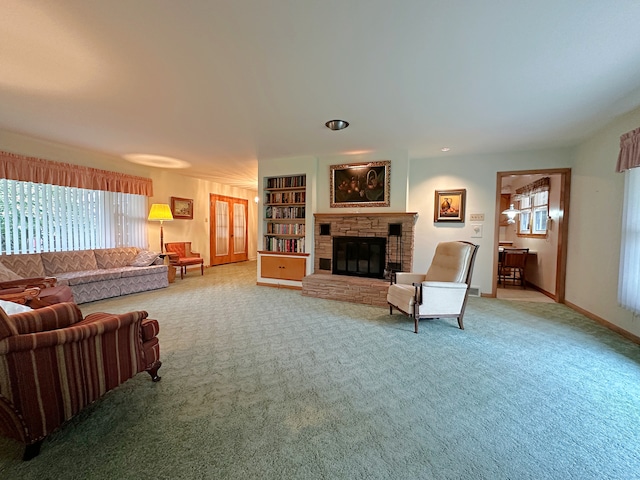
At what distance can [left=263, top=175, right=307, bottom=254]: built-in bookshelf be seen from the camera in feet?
17.4

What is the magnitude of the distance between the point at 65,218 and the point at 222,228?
12.9 feet

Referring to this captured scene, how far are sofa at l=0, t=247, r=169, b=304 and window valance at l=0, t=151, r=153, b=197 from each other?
3.89 ft

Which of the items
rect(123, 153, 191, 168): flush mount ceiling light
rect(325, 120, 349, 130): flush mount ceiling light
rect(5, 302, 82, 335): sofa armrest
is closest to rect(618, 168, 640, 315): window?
rect(325, 120, 349, 130): flush mount ceiling light

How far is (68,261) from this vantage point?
4285 millimetres

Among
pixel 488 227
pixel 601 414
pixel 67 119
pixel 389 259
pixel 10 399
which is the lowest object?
pixel 601 414

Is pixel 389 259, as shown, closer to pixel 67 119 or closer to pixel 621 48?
pixel 621 48

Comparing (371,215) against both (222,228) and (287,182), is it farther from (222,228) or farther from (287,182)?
(222,228)

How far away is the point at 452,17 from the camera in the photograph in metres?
1.64

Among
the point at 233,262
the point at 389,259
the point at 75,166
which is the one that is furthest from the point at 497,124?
the point at 233,262

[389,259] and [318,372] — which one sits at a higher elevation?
[389,259]

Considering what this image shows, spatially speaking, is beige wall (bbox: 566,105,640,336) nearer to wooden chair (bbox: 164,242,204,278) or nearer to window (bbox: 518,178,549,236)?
window (bbox: 518,178,549,236)

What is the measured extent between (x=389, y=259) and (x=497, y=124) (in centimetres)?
245

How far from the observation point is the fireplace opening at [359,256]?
4.70 metres

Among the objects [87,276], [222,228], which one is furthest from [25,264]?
[222,228]
